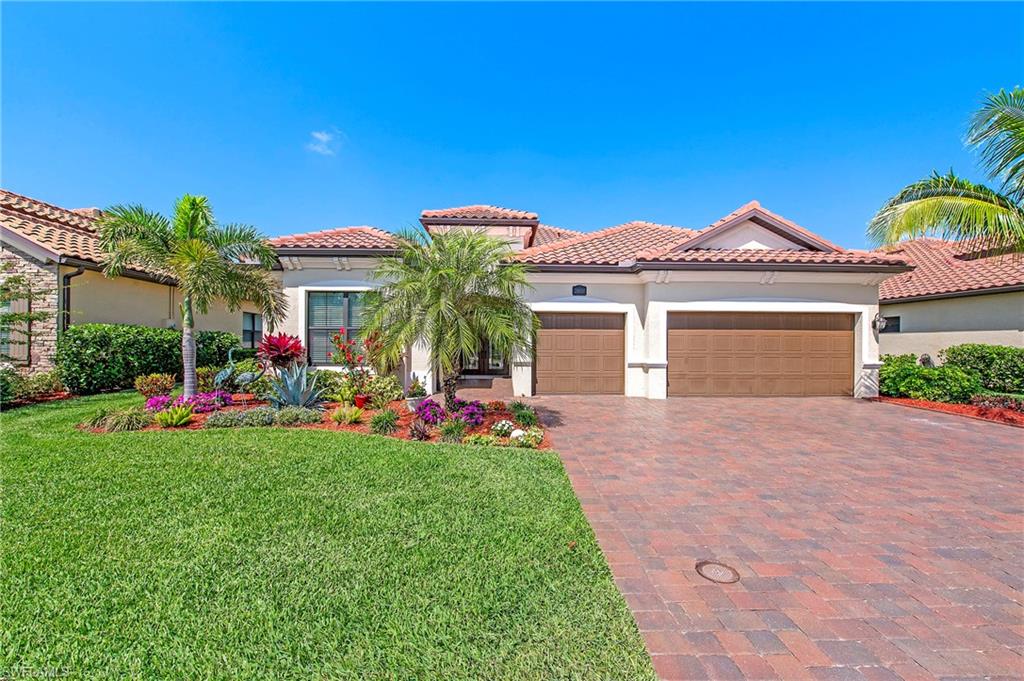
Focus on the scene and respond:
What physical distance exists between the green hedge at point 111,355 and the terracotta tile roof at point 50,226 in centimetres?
241

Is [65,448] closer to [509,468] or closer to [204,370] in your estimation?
[204,370]

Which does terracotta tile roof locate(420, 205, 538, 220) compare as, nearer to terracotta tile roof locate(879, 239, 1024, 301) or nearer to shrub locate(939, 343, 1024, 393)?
terracotta tile roof locate(879, 239, 1024, 301)

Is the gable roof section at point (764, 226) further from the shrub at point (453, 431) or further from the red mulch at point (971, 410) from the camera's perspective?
the shrub at point (453, 431)

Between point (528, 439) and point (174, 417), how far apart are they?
6.53 m

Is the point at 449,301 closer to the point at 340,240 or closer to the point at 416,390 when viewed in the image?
the point at 416,390

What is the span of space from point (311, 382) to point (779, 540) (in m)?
9.02

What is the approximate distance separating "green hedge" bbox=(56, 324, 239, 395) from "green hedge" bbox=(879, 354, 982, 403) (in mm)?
22437

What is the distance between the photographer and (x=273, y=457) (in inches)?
224

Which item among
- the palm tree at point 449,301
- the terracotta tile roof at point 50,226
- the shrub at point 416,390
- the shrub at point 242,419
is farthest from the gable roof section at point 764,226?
the terracotta tile roof at point 50,226

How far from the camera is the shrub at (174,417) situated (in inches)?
288

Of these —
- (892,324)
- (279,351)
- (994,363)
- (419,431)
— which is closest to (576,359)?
(419,431)

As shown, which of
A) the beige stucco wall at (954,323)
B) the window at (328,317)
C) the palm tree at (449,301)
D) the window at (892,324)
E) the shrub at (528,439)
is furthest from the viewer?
the window at (892,324)

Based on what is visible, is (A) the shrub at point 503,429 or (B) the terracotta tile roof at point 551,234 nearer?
(A) the shrub at point 503,429

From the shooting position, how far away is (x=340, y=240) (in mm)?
11906
